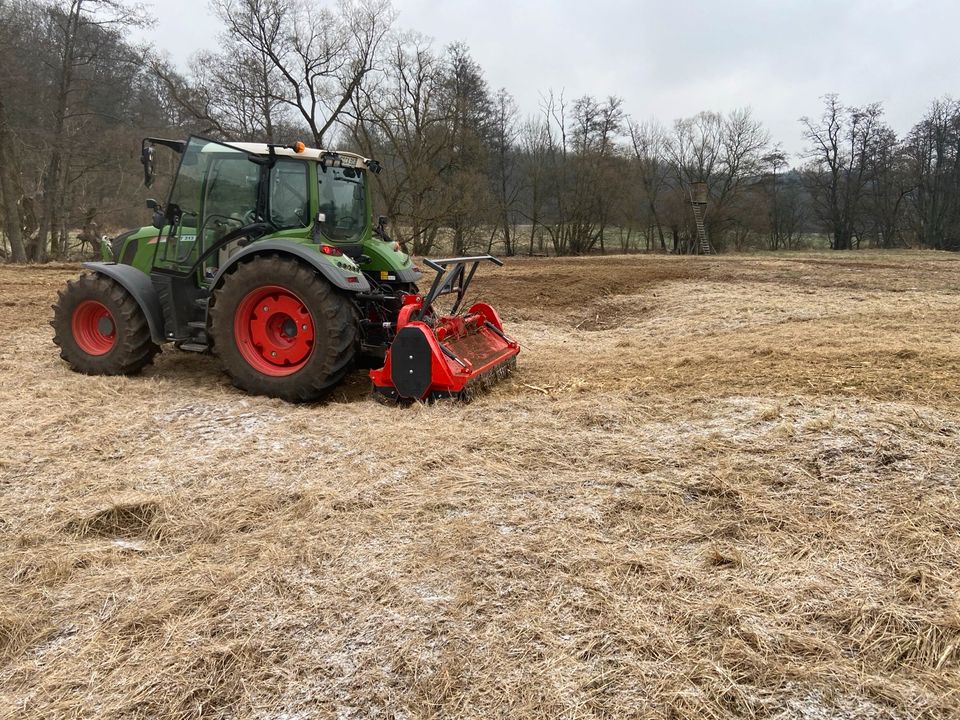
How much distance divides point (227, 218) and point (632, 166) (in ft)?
97.1

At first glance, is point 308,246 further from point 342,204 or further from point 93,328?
point 93,328

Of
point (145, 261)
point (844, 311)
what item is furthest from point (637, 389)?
point (844, 311)

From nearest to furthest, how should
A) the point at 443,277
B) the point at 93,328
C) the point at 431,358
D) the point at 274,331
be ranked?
the point at 431,358 < the point at 443,277 < the point at 274,331 < the point at 93,328

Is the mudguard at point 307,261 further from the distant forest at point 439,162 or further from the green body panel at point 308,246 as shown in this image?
the distant forest at point 439,162

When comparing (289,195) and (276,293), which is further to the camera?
(289,195)

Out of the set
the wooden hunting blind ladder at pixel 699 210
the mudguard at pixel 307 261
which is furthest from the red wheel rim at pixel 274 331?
the wooden hunting blind ladder at pixel 699 210

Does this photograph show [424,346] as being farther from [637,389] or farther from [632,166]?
[632,166]

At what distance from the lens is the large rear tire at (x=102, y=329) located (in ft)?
16.6

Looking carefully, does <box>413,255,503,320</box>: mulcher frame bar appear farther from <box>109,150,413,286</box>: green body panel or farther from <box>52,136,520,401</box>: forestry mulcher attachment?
<box>109,150,413,286</box>: green body panel

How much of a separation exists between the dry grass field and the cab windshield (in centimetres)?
170

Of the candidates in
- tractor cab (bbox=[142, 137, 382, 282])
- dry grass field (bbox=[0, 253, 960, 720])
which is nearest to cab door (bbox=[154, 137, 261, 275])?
tractor cab (bbox=[142, 137, 382, 282])

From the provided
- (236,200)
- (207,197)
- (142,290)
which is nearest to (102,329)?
(142,290)

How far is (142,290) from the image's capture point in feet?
16.8

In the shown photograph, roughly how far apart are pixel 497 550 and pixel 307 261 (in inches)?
116
